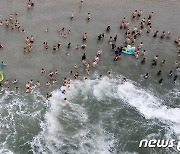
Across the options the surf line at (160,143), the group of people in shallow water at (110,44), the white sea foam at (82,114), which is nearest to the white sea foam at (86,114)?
the white sea foam at (82,114)

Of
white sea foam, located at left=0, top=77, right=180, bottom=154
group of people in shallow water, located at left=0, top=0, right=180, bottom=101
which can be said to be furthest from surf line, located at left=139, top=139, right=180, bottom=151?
group of people in shallow water, located at left=0, top=0, right=180, bottom=101

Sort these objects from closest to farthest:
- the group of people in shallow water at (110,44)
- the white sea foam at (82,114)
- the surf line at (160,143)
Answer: the white sea foam at (82,114) < the surf line at (160,143) < the group of people in shallow water at (110,44)

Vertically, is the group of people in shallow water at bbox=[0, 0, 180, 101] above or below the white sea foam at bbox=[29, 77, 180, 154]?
above

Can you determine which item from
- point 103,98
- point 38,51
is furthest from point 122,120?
point 38,51

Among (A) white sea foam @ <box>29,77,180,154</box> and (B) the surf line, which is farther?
(B) the surf line

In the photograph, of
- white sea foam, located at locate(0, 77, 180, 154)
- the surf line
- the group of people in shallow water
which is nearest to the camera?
white sea foam, located at locate(0, 77, 180, 154)

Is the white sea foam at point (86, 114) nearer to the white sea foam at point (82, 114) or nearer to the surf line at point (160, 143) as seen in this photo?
the white sea foam at point (82, 114)

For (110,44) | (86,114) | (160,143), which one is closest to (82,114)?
(86,114)

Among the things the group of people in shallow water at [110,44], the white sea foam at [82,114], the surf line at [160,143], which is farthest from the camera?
the group of people in shallow water at [110,44]

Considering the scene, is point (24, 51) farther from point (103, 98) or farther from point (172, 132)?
point (172, 132)

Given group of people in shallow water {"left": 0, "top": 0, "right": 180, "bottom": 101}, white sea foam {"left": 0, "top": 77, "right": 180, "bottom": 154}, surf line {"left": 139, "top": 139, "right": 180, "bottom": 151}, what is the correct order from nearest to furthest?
white sea foam {"left": 0, "top": 77, "right": 180, "bottom": 154}
surf line {"left": 139, "top": 139, "right": 180, "bottom": 151}
group of people in shallow water {"left": 0, "top": 0, "right": 180, "bottom": 101}

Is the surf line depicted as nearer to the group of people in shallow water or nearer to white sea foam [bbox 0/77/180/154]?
white sea foam [bbox 0/77/180/154]
